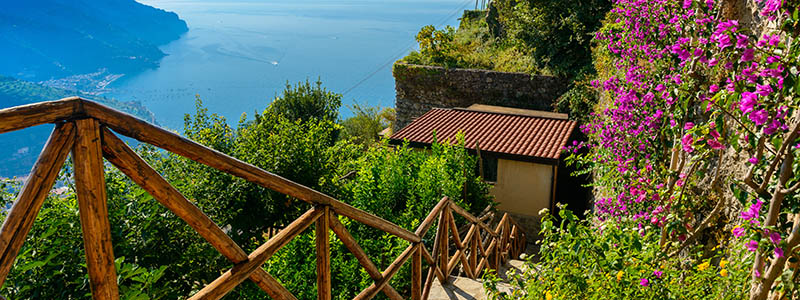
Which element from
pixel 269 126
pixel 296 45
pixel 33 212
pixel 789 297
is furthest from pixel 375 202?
pixel 296 45

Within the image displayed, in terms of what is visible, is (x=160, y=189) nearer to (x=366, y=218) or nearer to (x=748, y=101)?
(x=366, y=218)

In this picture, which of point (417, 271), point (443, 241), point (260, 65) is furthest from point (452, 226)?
point (260, 65)

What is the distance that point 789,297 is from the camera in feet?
7.82

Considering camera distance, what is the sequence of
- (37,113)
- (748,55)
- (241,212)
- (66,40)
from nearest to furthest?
(37,113) < (748,55) < (241,212) < (66,40)

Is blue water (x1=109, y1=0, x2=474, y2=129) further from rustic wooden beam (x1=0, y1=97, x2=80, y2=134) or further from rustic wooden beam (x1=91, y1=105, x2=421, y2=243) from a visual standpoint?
rustic wooden beam (x1=0, y1=97, x2=80, y2=134)

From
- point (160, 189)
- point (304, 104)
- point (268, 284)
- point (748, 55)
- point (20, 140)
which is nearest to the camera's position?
point (160, 189)

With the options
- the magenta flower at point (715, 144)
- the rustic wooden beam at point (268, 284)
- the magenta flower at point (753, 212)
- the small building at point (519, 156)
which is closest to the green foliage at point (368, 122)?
the small building at point (519, 156)

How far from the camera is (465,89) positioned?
15.7 metres

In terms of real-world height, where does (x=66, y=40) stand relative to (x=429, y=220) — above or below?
above

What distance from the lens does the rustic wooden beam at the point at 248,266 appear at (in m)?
1.72

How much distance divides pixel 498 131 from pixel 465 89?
4974mm

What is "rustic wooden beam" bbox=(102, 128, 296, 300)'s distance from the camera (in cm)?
134

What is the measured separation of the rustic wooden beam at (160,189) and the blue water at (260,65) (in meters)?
56.3

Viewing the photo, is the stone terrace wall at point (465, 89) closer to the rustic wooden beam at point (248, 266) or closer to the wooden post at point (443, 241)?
the wooden post at point (443, 241)
